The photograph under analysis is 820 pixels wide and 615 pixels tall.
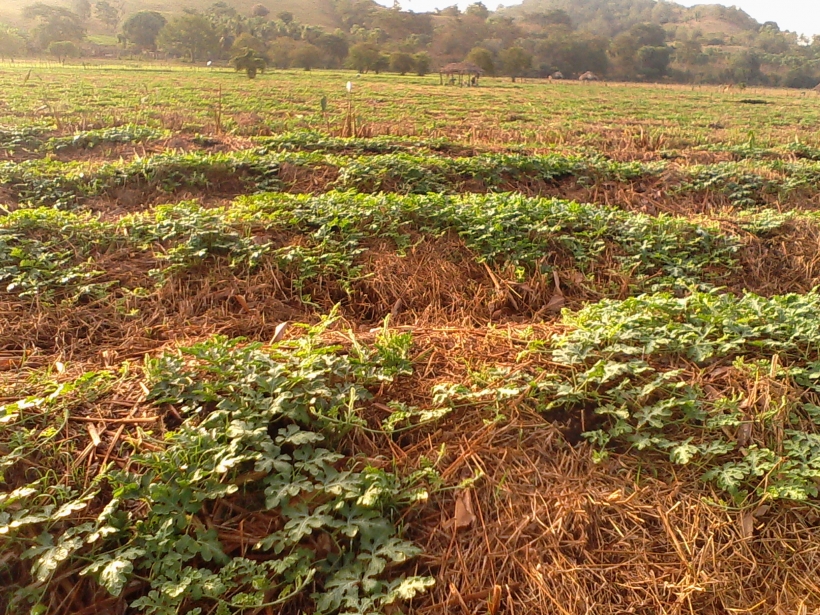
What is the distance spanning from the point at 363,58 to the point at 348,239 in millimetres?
48189

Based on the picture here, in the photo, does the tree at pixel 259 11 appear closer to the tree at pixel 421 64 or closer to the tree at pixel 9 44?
the tree at pixel 9 44

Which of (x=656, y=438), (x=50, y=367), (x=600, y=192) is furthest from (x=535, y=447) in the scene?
(x=600, y=192)

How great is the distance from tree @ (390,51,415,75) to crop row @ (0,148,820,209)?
143 ft

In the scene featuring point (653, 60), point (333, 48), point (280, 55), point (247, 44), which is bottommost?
point (280, 55)

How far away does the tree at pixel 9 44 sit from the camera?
131 feet

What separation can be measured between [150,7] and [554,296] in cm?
10771

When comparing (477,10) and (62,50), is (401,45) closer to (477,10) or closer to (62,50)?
(62,50)

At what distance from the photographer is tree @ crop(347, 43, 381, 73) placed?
46938 mm

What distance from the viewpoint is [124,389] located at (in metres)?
2.56

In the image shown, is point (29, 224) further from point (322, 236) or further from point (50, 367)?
point (322, 236)

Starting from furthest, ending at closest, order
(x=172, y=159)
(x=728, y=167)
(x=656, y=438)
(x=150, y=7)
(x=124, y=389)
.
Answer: (x=150, y=7), (x=728, y=167), (x=172, y=159), (x=124, y=389), (x=656, y=438)

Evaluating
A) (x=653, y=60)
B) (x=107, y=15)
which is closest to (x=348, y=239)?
(x=653, y=60)

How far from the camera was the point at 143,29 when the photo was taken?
55.8 metres

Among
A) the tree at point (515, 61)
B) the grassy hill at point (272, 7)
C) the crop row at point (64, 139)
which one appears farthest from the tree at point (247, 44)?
the grassy hill at point (272, 7)
